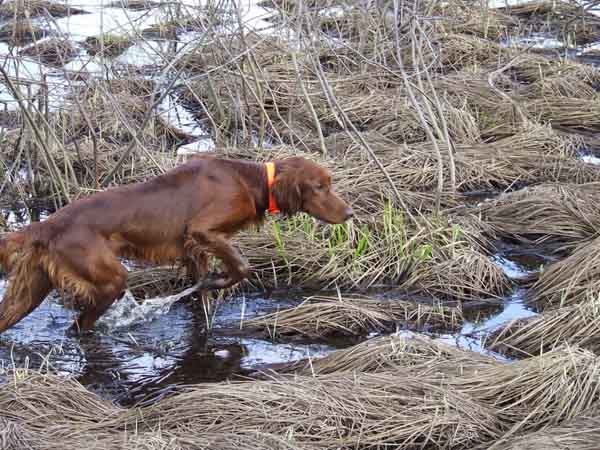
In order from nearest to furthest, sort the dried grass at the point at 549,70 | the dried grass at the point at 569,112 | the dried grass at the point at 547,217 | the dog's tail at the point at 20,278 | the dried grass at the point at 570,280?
the dog's tail at the point at 20,278, the dried grass at the point at 570,280, the dried grass at the point at 547,217, the dried grass at the point at 569,112, the dried grass at the point at 549,70

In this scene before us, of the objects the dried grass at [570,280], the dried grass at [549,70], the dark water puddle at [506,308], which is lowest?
the dark water puddle at [506,308]

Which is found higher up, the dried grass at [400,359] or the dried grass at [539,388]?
the dried grass at [539,388]

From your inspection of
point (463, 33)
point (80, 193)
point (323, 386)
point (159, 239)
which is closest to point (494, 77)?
point (463, 33)

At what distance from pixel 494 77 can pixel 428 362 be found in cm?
579

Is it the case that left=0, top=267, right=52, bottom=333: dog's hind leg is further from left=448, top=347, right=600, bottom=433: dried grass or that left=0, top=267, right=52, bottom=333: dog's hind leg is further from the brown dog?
left=448, top=347, right=600, bottom=433: dried grass

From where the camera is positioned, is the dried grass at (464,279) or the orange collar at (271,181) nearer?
the orange collar at (271,181)

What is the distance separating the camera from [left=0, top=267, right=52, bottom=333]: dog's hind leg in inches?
229

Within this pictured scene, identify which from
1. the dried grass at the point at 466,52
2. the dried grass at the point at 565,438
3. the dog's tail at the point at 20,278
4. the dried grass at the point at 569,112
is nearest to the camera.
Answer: the dried grass at the point at 565,438

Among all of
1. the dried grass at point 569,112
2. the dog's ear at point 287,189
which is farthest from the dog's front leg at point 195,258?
the dried grass at point 569,112

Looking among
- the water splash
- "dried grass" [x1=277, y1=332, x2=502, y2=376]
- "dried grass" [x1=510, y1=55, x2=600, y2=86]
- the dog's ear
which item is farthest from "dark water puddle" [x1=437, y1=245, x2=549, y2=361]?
"dried grass" [x1=510, y1=55, x2=600, y2=86]

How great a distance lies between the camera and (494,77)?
10.6m

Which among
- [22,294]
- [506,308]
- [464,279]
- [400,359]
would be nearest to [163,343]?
[22,294]

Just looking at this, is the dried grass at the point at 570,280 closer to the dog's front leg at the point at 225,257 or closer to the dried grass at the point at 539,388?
the dried grass at the point at 539,388

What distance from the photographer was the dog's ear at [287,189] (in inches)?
248
